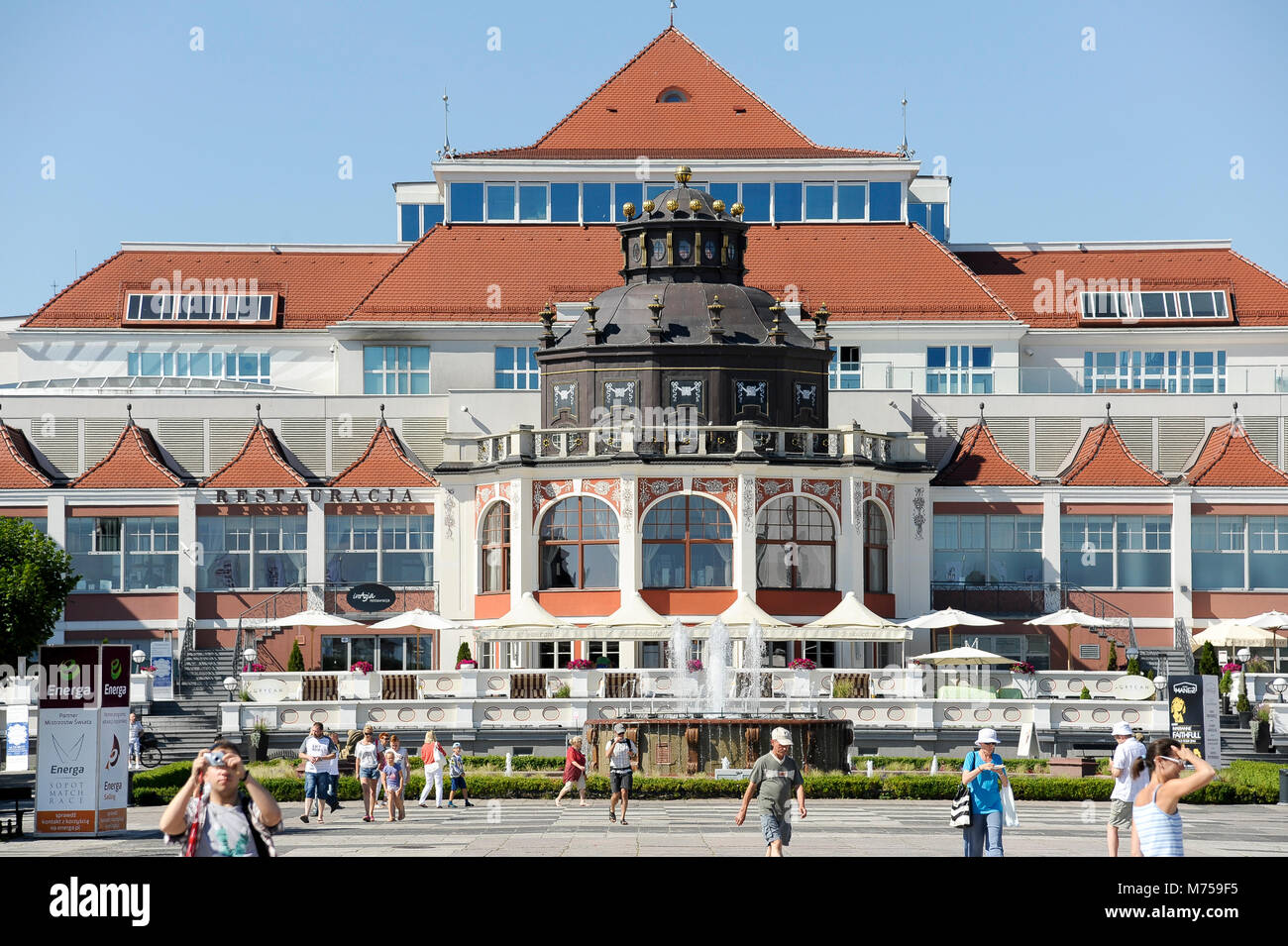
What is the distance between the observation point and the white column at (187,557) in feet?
227

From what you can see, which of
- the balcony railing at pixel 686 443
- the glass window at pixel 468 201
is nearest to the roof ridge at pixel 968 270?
the balcony railing at pixel 686 443

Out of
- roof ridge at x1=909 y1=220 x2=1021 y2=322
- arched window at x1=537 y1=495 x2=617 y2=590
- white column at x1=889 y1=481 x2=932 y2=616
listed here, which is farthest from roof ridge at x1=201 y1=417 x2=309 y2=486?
roof ridge at x1=909 y1=220 x2=1021 y2=322

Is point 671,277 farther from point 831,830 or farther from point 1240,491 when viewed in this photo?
point 831,830

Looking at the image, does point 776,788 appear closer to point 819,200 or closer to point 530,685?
point 530,685

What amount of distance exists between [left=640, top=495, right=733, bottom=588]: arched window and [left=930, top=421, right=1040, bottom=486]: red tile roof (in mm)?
10631

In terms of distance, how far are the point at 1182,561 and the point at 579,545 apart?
2071cm

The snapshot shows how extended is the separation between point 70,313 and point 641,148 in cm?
2386

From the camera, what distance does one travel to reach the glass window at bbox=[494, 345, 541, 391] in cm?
7850

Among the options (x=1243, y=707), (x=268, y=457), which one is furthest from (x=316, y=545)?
(x=1243, y=707)

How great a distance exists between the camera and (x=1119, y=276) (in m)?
84.9

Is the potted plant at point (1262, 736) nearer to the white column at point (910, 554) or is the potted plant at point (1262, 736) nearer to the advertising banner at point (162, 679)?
the white column at point (910, 554)

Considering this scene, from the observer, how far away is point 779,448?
64.3 m

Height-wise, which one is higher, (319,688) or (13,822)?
(319,688)

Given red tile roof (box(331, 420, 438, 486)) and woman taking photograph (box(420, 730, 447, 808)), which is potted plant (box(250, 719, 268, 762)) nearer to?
woman taking photograph (box(420, 730, 447, 808))
